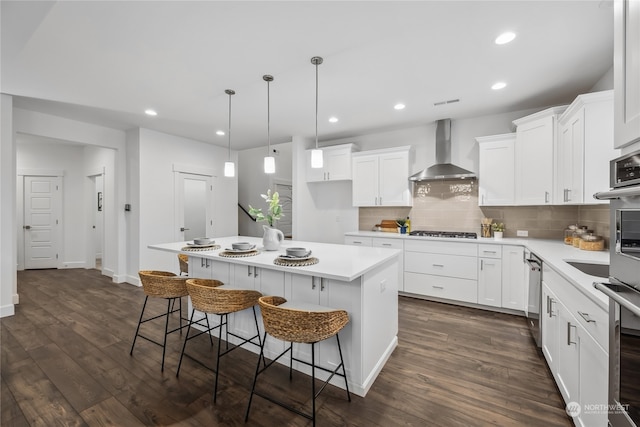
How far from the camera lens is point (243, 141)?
17.9 feet

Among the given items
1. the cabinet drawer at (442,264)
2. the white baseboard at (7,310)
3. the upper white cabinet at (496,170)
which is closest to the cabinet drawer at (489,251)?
the cabinet drawer at (442,264)

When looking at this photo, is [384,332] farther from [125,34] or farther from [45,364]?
[125,34]

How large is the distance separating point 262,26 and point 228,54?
525mm

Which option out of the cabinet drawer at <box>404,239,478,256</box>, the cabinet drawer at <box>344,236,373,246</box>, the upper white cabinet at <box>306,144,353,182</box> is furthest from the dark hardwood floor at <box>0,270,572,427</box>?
the upper white cabinet at <box>306,144,353,182</box>

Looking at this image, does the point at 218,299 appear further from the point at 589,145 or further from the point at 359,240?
the point at 589,145

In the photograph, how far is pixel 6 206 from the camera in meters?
3.33

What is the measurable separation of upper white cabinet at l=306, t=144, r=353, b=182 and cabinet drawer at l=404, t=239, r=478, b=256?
1.59m

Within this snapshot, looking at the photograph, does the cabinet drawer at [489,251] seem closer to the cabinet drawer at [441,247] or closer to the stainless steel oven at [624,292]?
the cabinet drawer at [441,247]

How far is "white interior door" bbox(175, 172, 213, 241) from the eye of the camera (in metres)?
5.18

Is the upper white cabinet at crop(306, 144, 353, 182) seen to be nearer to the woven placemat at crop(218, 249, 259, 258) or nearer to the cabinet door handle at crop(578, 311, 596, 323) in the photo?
the woven placemat at crop(218, 249, 259, 258)

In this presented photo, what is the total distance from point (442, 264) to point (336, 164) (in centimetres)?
A: 239

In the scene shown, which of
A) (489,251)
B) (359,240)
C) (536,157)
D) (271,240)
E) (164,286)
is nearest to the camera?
(164,286)

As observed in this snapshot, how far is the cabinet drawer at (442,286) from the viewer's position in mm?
3582

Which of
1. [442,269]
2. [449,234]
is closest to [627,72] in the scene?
[442,269]
